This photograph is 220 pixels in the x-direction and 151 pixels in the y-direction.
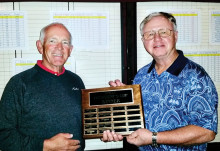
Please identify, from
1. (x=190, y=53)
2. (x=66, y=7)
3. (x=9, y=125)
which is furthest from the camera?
(x=190, y=53)

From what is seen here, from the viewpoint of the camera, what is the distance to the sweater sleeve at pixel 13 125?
3.73 ft

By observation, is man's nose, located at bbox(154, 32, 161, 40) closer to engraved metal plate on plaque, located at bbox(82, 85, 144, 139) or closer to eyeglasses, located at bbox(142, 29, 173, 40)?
eyeglasses, located at bbox(142, 29, 173, 40)

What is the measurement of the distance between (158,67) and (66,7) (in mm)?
814

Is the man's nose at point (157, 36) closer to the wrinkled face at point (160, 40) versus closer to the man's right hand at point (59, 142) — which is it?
the wrinkled face at point (160, 40)

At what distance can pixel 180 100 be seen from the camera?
1.16m

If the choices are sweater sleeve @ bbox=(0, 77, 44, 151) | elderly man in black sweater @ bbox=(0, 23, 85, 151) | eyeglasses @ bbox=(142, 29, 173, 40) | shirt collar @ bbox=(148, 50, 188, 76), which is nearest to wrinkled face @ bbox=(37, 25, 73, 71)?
elderly man in black sweater @ bbox=(0, 23, 85, 151)

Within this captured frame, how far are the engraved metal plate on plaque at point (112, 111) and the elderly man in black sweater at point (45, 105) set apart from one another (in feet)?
0.42

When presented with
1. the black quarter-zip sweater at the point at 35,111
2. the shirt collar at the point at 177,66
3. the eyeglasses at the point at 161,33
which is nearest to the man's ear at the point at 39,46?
the black quarter-zip sweater at the point at 35,111

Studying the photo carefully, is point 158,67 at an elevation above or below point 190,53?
below

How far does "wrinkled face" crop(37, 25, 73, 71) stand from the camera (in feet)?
4.13

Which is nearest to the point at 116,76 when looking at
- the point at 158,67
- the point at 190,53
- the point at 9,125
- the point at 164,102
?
the point at 158,67

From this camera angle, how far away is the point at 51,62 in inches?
50.1

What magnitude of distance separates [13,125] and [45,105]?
0.23 m

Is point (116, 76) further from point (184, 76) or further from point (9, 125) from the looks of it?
point (9, 125)
